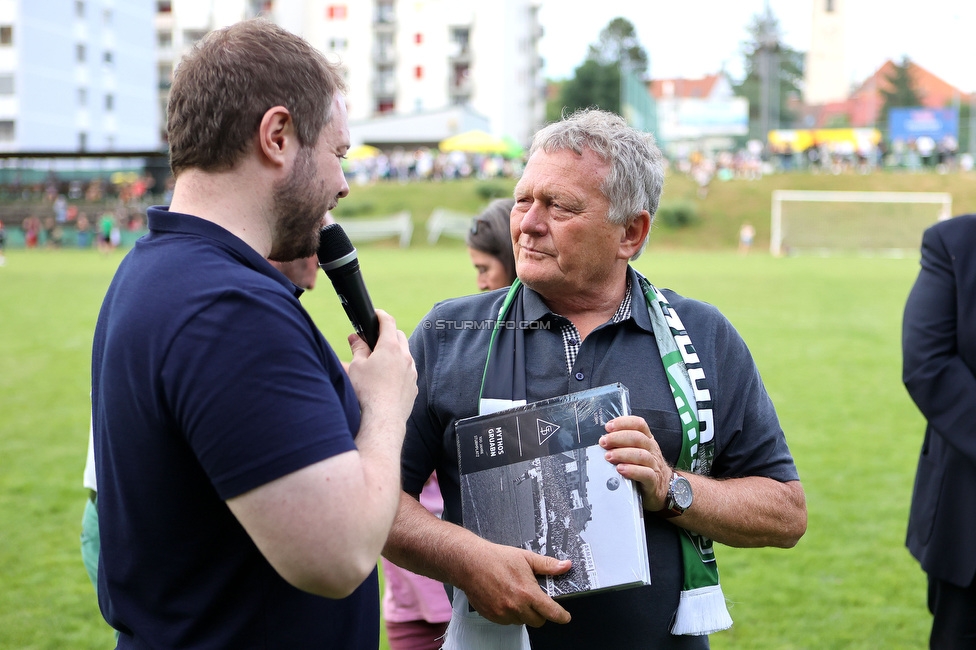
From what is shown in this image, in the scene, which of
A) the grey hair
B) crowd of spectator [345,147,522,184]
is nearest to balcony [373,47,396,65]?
crowd of spectator [345,147,522,184]

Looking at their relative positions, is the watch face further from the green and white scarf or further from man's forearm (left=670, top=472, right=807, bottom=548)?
the green and white scarf

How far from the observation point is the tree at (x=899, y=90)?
61.9 m

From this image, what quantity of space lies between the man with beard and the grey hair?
0.89 m

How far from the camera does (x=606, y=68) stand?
82.7m

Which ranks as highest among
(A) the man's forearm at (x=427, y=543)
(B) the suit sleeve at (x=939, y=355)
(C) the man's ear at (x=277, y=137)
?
(C) the man's ear at (x=277, y=137)

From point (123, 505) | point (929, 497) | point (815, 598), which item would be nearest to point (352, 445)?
point (123, 505)

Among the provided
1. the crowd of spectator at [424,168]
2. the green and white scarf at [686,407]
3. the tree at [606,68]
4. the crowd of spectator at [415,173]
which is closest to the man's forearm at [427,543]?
the green and white scarf at [686,407]

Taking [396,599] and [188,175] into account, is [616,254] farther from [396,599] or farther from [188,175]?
[396,599]

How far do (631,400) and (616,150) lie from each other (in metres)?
0.75

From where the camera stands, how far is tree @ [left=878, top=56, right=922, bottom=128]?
61875 millimetres

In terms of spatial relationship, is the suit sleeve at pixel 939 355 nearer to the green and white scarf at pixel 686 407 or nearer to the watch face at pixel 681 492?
the green and white scarf at pixel 686 407

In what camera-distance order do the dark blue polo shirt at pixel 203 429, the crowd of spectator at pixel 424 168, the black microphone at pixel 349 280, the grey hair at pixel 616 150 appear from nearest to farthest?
the dark blue polo shirt at pixel 203 429 < the black microphone at pixel 349 280 < the grey hair at pixel 616 150 < the crowd of spectator at pixel 424 168

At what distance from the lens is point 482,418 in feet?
7.67

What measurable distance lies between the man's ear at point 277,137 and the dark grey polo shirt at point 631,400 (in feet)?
3.16
